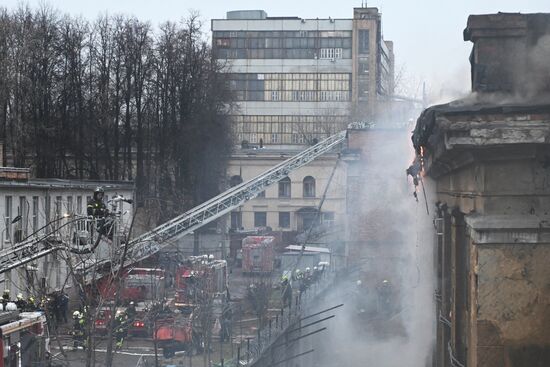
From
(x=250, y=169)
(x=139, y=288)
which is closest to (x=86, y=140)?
(x=250, y=169)

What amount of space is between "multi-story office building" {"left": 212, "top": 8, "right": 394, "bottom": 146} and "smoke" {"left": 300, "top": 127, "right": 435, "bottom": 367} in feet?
101

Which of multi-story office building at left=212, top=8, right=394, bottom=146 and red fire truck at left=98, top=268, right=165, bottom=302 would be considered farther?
multi-story office building at left=212, top=8, right=394, bottom=146

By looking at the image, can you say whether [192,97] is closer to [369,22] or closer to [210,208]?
[210,208]

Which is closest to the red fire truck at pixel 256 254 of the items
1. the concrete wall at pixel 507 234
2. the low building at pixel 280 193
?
the low building at pixel 280 193

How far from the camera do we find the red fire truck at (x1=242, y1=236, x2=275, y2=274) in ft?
169

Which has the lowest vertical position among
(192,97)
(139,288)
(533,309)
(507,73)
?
(139,288)

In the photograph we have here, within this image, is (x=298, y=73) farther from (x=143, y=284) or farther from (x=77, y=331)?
(x=77, y=331)

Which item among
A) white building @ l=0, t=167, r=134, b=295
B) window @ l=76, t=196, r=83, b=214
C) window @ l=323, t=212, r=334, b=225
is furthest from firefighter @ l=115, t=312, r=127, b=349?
window @ l=323, t=212, r=334, b=225

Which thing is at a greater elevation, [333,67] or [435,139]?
[333,67]

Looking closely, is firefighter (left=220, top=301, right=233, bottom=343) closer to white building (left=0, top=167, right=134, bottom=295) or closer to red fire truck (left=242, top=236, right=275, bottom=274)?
white building (left=0, top=167, right=134, bottom=295)

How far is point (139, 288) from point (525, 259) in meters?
26.4

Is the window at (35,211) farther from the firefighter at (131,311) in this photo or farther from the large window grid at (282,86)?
the large window grid at (282,86)

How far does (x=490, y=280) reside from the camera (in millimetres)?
9125

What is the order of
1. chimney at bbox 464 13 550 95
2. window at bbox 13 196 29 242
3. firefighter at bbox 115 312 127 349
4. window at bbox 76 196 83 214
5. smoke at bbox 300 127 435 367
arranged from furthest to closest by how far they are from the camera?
1. window at bbox 76 196 83 214
2. window at bbox 13 196 29 242
3. smoke at bbox 300 127 435 367
4. firefighter at bbox 115 312 127 349
5. chimney at bbox 464 13 550 95
